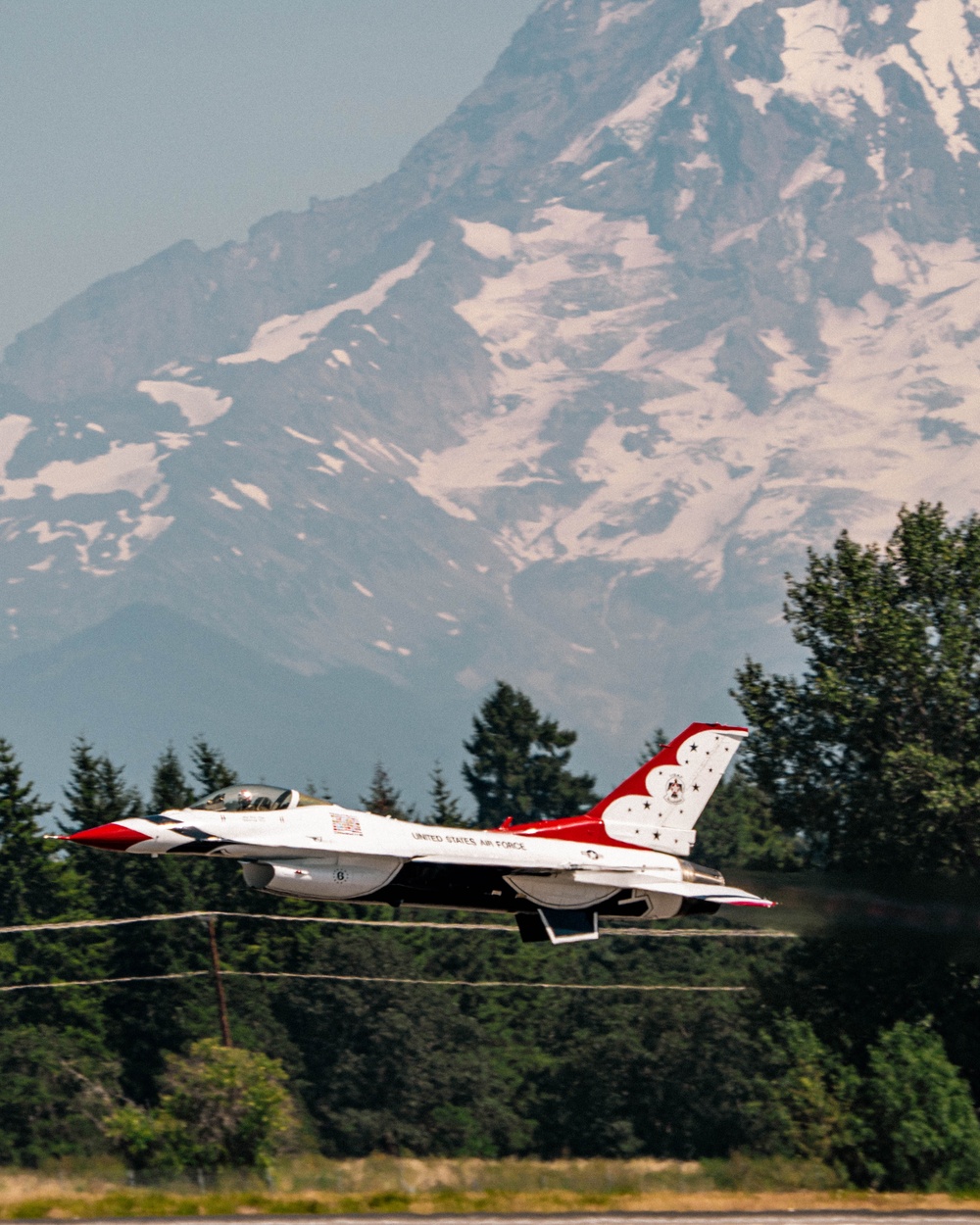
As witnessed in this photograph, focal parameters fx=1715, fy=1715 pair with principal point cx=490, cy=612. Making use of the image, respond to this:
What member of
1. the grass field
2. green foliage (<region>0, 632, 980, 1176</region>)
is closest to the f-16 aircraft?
the grass field

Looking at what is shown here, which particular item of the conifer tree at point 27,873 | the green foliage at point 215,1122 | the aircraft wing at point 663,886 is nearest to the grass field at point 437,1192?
the green foliage at point 215,1122

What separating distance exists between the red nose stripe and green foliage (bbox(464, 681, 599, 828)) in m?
106

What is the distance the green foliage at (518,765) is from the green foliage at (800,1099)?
8026 centimetres

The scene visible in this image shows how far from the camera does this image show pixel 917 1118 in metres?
55.8

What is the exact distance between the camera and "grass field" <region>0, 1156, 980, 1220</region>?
44844 millimetres

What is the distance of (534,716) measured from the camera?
153m

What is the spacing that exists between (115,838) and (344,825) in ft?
17.0

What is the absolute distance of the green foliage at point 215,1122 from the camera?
53.8m

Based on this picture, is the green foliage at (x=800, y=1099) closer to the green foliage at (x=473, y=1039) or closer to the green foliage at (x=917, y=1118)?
the green foliage at (x=473, y=1039)

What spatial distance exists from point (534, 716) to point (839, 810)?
8657cm

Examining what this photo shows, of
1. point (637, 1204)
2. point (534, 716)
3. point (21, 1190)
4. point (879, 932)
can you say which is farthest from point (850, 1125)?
point (534, 716)

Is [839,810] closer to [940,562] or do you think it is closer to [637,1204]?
[940,562]

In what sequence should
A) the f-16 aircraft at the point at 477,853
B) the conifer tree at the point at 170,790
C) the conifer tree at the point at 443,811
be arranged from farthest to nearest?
the conifer tree at the point at 443,811
the conifer tree at the point at 170,790
the f-16 aircraft at the point at 477,853

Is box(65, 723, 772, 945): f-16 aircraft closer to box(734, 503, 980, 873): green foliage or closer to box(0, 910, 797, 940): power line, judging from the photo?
box(0, 910, 797, 940): power line
